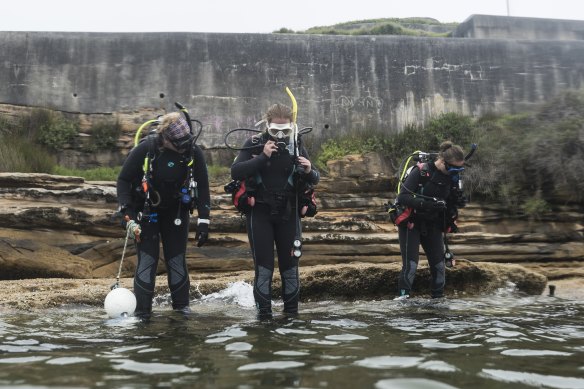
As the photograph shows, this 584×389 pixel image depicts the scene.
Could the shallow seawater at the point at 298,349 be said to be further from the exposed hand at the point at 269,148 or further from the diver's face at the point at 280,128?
the diver's face at the point at 280,128

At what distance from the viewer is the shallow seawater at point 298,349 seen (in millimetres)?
2268

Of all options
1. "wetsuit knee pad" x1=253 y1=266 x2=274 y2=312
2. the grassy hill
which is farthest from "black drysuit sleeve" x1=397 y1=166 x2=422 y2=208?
the grassy hill

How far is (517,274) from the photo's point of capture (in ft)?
22.5

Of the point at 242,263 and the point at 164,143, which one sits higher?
the point at 164,143

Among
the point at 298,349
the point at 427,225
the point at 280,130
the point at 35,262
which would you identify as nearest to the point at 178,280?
the point at 280,130

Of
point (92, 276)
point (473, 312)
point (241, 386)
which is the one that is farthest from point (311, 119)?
point (241, 386)

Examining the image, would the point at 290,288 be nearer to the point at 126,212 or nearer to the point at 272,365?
the point at 126,212

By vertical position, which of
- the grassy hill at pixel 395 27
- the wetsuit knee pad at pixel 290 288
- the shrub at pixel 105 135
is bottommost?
the wetsuit knee pad at pixel 290 288

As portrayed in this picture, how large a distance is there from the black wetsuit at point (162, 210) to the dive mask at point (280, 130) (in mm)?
596

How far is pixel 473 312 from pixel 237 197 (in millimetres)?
2219

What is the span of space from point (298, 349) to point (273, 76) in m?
9.58

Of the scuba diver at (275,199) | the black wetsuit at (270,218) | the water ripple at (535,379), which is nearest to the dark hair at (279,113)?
the scuba diver at (275,199)

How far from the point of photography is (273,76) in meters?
12.0

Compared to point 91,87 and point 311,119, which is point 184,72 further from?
point 311,119
